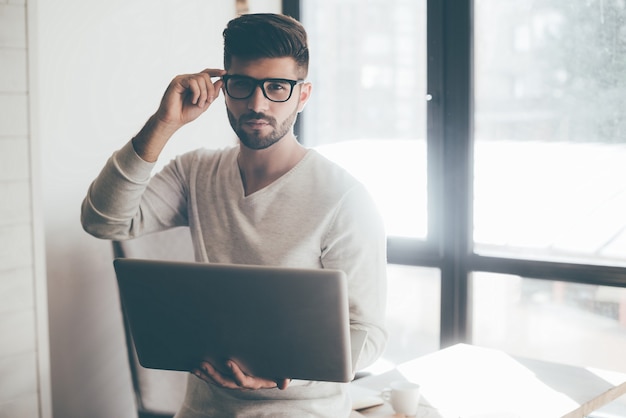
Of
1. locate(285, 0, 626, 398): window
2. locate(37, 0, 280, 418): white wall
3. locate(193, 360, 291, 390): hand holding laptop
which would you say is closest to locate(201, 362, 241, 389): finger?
locate(193, 360, 291, 390): hand holding laptop

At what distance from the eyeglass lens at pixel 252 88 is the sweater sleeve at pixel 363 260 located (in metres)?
0.26

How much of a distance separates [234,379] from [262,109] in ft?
1.90

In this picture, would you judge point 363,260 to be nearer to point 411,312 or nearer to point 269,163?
point 269,163

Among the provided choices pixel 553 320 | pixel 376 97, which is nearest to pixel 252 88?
pixel 376 97

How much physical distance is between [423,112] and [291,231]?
1.33m

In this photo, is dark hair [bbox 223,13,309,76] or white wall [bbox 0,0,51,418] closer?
dark hair [bbox 223,13,309,76]

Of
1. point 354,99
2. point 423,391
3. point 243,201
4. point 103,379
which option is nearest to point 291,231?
point 243,201

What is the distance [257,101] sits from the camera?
160 cm

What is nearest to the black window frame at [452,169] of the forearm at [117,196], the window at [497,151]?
the window at [497,151]

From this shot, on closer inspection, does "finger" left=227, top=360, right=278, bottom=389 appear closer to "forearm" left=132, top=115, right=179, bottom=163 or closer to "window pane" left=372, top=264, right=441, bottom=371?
"forearm" left=132, top=115, right=179, bottom=163

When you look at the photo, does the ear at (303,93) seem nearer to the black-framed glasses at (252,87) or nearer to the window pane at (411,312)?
the black-framed glasses at (252,87)

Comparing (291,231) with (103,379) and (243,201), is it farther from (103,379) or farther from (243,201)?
(103,379)

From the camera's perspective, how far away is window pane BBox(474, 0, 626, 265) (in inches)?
94.7

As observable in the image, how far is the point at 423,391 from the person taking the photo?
74.9 inches
